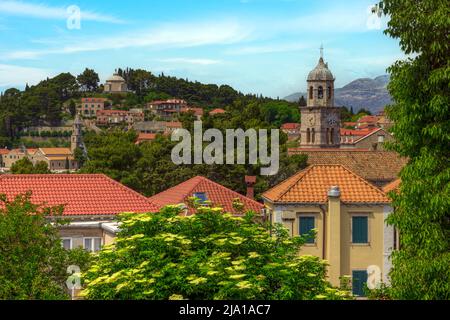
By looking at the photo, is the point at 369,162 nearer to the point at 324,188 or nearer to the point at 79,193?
the point at 324,188

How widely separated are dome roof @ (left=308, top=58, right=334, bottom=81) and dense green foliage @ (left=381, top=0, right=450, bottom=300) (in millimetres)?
85921

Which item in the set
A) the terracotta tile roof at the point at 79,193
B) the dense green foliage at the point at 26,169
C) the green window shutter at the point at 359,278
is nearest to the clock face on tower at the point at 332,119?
the dense green foliage at the point at 26,169

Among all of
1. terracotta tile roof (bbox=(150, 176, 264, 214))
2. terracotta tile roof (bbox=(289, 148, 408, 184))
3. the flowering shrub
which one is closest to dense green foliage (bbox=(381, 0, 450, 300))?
the flowering shrub

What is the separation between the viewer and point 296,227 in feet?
104

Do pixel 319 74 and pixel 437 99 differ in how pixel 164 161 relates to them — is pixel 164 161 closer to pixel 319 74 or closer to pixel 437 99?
pixel 437 99

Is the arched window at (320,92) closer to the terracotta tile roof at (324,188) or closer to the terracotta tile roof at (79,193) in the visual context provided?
the terracotta tile roof at (324,188)

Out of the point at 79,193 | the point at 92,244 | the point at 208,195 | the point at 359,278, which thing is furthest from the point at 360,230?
the point at 79,193

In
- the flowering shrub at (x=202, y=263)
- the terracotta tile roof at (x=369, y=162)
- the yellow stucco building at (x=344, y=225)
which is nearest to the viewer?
the flowering shrub at (x=202, y=263)

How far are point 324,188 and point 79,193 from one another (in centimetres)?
971

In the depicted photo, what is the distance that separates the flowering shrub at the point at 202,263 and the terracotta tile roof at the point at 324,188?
12229mm

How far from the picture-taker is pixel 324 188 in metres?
32.8

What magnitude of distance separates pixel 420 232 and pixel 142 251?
5884 millimetres

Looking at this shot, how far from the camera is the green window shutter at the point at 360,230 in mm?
31250
